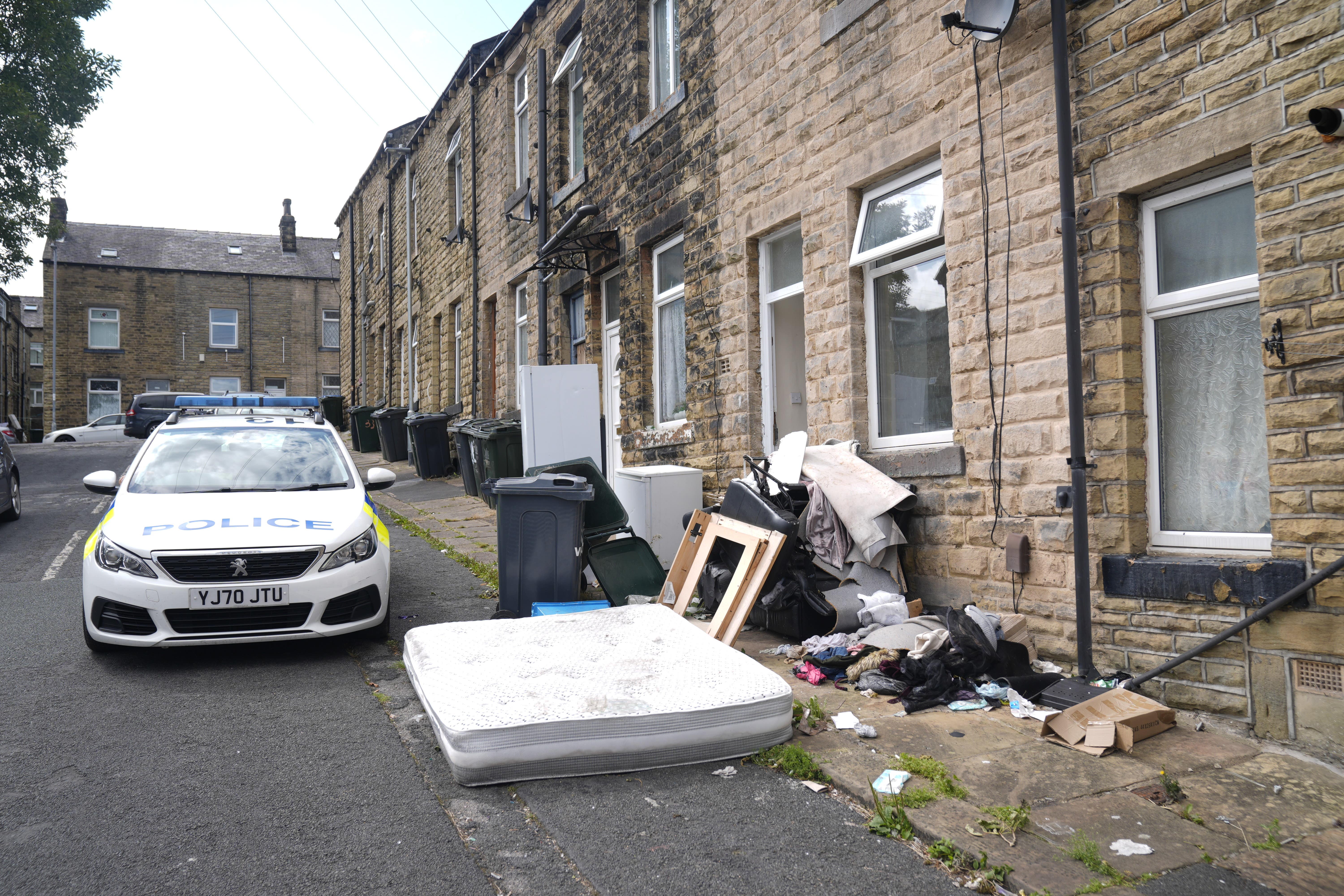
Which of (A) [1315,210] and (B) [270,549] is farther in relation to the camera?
(B) [270,549]

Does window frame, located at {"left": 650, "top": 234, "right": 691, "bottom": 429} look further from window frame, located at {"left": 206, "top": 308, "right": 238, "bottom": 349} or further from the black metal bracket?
window frame, located at {"left": 206, "top": 308, "right": 238, "bottom": 349}

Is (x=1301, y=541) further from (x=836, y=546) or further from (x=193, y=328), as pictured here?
(x=193, y=328)

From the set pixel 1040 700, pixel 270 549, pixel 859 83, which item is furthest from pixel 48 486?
pixel 1040 700

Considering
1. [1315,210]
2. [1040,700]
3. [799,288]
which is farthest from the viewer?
[799,288]

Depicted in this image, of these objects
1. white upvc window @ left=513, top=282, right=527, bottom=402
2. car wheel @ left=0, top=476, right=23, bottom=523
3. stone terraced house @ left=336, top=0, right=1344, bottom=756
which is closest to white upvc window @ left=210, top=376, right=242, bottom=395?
car wheel @ left=0, top=476, right=23, bottom=523

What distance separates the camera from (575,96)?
13.2 meters

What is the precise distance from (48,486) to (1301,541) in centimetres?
1910

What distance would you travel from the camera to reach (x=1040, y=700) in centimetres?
472

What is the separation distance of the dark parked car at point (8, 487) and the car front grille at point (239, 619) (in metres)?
8.59

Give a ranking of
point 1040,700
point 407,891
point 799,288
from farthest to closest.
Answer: point 799,288, point 1040,700, point 407,891

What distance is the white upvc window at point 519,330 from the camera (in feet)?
50.3

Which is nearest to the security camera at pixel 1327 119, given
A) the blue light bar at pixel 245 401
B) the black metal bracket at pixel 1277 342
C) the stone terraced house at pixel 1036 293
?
the stone terraced house at pixel 1036 293

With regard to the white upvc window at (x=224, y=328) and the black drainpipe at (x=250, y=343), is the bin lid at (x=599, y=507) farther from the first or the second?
the white upvc window at (x=224, y=328)

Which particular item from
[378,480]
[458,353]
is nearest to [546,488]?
[378,480]
